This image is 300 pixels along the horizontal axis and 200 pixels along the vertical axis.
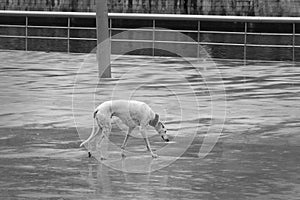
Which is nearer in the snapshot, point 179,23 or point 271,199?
point 271,199

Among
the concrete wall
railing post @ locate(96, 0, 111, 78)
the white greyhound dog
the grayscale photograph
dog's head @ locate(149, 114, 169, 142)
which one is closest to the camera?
the grayscale photograph

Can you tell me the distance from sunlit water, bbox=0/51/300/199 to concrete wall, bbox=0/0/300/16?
7157 millimetres

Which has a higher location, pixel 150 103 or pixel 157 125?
pixel 157 125

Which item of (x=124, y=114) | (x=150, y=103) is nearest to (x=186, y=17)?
(x=150, y=103)

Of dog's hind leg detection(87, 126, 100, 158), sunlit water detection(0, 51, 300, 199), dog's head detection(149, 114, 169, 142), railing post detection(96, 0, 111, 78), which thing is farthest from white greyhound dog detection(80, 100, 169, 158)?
railing post detection(96, 0, 111, 78)

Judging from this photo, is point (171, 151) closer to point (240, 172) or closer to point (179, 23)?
point (240, 172)

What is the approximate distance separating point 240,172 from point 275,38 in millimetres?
19659

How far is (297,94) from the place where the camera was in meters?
18.4

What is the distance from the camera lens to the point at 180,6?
33438 mm

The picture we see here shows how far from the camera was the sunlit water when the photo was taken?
9.69 meters

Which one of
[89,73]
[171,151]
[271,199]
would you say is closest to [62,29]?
[89,73]

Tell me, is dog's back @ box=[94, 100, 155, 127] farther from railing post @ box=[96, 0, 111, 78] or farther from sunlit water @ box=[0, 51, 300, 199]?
railing post @ box=[96, 0, 111, 78]

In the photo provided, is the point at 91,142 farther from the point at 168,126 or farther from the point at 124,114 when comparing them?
the point at 168,126

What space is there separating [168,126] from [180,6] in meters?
19.6
